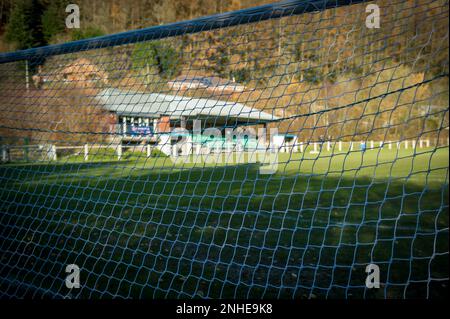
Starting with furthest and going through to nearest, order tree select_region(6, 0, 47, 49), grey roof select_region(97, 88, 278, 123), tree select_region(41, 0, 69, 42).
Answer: tree select_region(41, 0, 69, 42), tree select_region(6, 0, 47, 49), grey roof select_region(97, 88, 278, 123)

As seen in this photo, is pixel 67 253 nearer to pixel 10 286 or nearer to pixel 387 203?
pixel 10 286

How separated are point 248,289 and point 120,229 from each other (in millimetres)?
2258

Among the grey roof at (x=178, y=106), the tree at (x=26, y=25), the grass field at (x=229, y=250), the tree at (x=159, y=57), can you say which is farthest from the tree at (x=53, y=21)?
the grass field at (x=229, y=250)

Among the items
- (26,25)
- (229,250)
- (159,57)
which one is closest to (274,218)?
(229,250)

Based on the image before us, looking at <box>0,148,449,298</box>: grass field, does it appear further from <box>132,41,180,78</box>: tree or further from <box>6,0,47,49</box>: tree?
<box>6,0,47,49</box>: tree

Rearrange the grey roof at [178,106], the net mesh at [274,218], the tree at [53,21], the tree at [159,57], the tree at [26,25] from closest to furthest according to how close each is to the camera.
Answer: the net mesh at [274,218] < the grey roof at [178,106] < the tree at [159,57] < the tree at [26,25] < the tree at [53,21]

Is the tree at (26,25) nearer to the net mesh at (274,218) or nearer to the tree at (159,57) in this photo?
the tree at (159,57)

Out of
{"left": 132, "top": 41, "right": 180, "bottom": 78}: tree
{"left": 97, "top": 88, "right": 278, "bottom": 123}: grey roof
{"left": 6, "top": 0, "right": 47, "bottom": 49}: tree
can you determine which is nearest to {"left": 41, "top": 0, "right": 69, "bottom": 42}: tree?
{"left": 6, "top": 0, "right": 47, "bottom": 49}: tree

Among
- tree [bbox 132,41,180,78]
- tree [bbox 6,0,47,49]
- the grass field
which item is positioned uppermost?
tree [bbox 6,0,47,49]

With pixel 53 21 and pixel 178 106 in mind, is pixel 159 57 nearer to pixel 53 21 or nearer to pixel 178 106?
pixel 178 106

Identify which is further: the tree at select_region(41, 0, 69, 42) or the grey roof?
the tree at select_region(41, 0, 69, 42)

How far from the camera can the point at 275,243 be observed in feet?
12.2

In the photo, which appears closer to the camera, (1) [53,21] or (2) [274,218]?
(2) [274,218]
